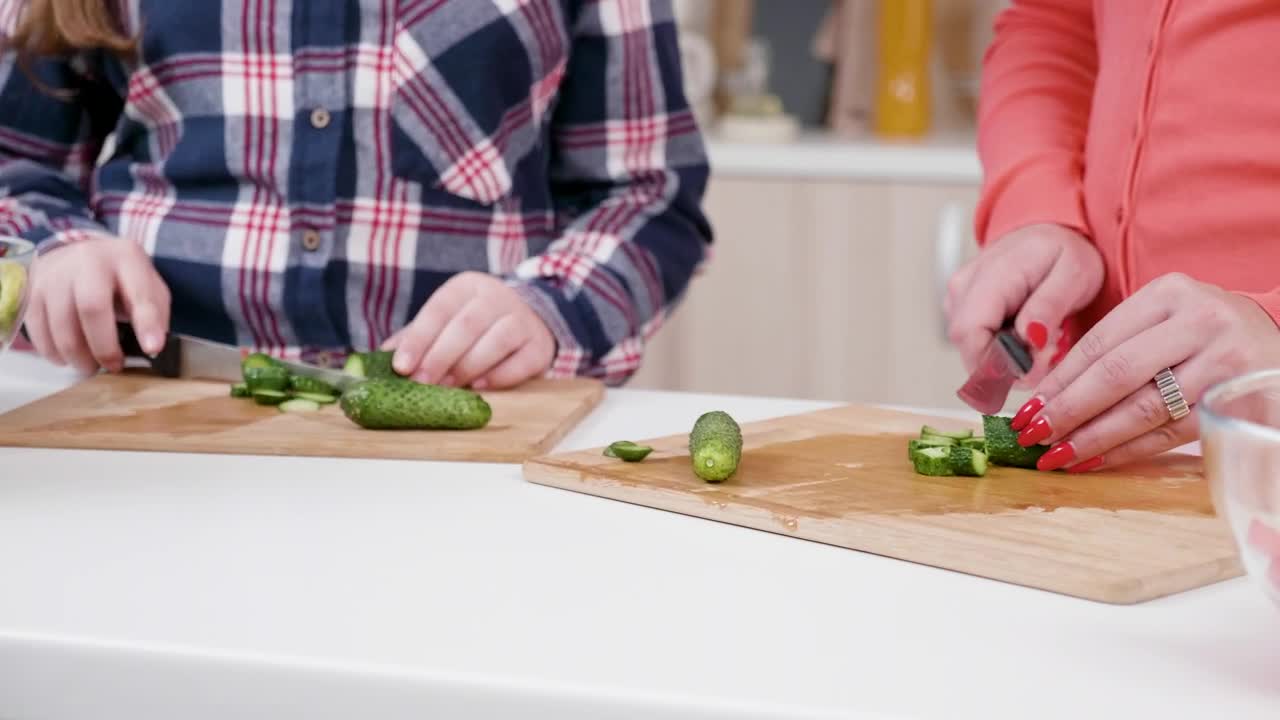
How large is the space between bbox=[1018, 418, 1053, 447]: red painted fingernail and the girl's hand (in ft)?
1.54

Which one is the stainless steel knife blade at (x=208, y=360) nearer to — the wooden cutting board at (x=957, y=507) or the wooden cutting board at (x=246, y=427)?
the wooden cutting board at (x=246, y=427)

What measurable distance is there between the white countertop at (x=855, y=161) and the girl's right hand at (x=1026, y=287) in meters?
1.57

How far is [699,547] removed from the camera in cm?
84

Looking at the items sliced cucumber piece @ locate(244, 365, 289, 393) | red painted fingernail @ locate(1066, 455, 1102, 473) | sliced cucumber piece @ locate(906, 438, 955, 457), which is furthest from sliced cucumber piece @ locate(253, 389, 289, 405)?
red painted fingernail @ locate(1066, 455, 1102, 473)

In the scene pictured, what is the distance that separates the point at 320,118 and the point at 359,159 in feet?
0.18

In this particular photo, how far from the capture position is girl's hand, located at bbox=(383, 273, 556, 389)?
4.03 feet

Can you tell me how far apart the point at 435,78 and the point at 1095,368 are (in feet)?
2.36

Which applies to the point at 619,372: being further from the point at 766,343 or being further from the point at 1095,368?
→ the point at 766,343

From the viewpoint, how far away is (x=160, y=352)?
128 centimetres

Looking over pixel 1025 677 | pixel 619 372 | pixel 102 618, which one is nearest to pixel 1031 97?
pixel 619 372

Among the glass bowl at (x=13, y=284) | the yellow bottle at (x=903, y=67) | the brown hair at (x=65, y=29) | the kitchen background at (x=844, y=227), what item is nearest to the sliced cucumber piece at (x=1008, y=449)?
the glass bowl at (x=13, y=284)

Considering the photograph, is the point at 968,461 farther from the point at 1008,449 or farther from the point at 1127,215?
the point at 1127,215

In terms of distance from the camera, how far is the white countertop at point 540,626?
0.64 meters

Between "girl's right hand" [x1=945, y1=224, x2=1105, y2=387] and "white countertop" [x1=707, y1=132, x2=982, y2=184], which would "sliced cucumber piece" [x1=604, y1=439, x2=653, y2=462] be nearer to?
"girl's right hand" [x1=945, y1=224, x2=1105, y2=387]
